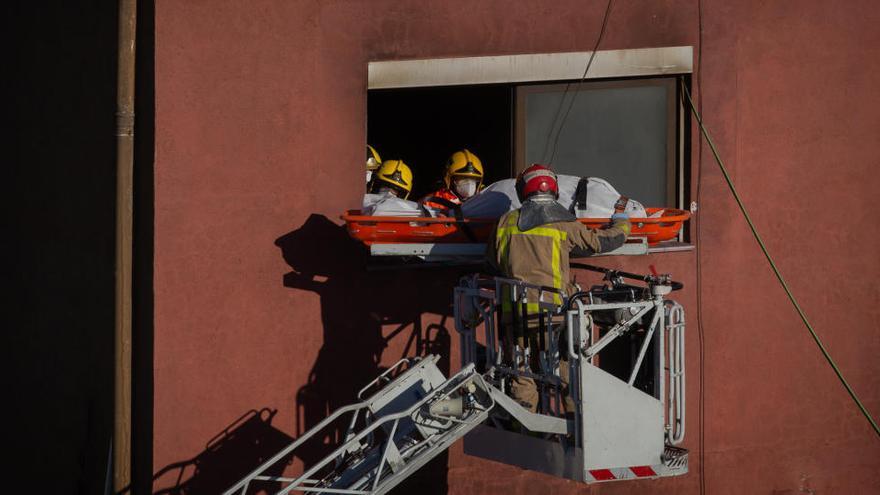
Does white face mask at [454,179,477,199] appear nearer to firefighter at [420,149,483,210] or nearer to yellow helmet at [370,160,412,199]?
firefighter at [420,149,483,210]

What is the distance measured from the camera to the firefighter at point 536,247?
6988 millimetres

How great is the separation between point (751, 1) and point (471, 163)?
8.17 feet

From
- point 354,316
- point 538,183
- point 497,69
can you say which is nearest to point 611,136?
point 497,69

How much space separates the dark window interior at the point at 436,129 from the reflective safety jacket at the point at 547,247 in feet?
17.9

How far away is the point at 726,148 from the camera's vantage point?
27.8 feet

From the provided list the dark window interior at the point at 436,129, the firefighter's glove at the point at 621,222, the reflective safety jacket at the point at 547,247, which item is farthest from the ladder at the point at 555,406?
the dark window interior at the point at 436,129

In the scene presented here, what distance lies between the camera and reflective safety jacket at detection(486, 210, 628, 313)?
7.00 meters

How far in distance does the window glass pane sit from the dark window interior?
11.3 feet

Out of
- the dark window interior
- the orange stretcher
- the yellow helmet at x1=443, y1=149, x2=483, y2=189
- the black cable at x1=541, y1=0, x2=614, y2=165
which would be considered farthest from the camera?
the dark window interior

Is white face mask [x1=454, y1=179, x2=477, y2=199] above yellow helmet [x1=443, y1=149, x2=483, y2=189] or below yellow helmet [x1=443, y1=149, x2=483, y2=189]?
below

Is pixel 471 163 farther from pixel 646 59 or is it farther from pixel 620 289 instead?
pixel 620 289

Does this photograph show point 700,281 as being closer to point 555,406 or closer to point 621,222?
point 621,222

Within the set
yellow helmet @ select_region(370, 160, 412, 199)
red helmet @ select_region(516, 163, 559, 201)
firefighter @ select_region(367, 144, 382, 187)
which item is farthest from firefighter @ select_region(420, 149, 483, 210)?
red helmet @ select_region(516, 163, 559, 201)
